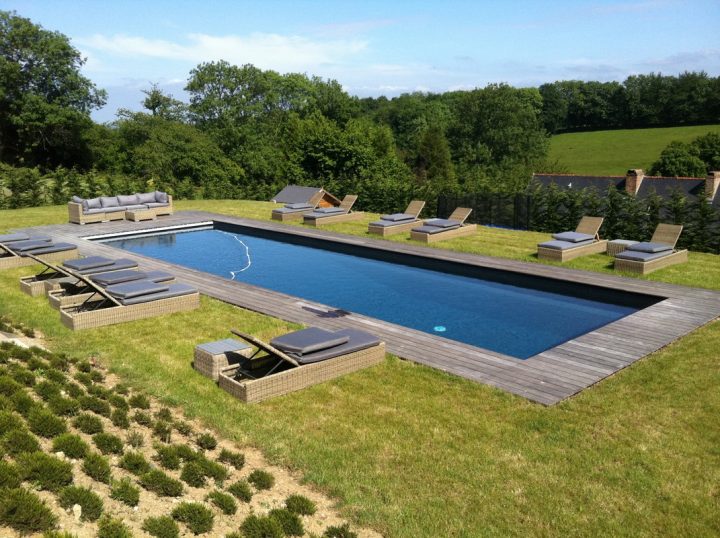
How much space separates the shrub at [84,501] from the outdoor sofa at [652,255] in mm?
11656

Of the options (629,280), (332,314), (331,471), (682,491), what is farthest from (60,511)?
(629,280)

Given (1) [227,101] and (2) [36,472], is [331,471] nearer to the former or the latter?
(2) [36,472]

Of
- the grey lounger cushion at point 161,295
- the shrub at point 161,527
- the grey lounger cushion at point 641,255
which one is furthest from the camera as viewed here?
the grey lounger cushion at point 641,255

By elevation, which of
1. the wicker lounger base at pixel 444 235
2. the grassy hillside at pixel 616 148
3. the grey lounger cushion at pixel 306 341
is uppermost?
the grassy hillside at pixel 616 148

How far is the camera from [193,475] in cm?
506

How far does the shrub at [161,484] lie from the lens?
479 centimetres

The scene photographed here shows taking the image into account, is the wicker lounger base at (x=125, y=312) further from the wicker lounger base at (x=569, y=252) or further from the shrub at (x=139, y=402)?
the wicker lounger base at (x=569, y=252)

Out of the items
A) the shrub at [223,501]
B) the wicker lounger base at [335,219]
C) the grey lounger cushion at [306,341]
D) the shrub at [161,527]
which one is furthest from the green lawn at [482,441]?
the wicker lounger base at [335,219]

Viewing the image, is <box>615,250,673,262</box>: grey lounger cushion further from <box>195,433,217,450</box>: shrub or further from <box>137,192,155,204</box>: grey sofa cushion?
<box>137,192,155,204</box>: grey sofa cushion

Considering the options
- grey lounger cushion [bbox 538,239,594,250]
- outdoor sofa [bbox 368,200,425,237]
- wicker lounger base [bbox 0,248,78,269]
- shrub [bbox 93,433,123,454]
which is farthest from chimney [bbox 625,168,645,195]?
shrub [bbox 93,433,123,454]

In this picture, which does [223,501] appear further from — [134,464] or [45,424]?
[45,424]

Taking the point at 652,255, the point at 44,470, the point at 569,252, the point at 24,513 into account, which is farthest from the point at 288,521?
the point at 569,252

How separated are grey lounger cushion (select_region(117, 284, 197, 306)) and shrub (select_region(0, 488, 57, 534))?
5791mm

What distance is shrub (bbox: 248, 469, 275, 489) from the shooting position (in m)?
5.08
